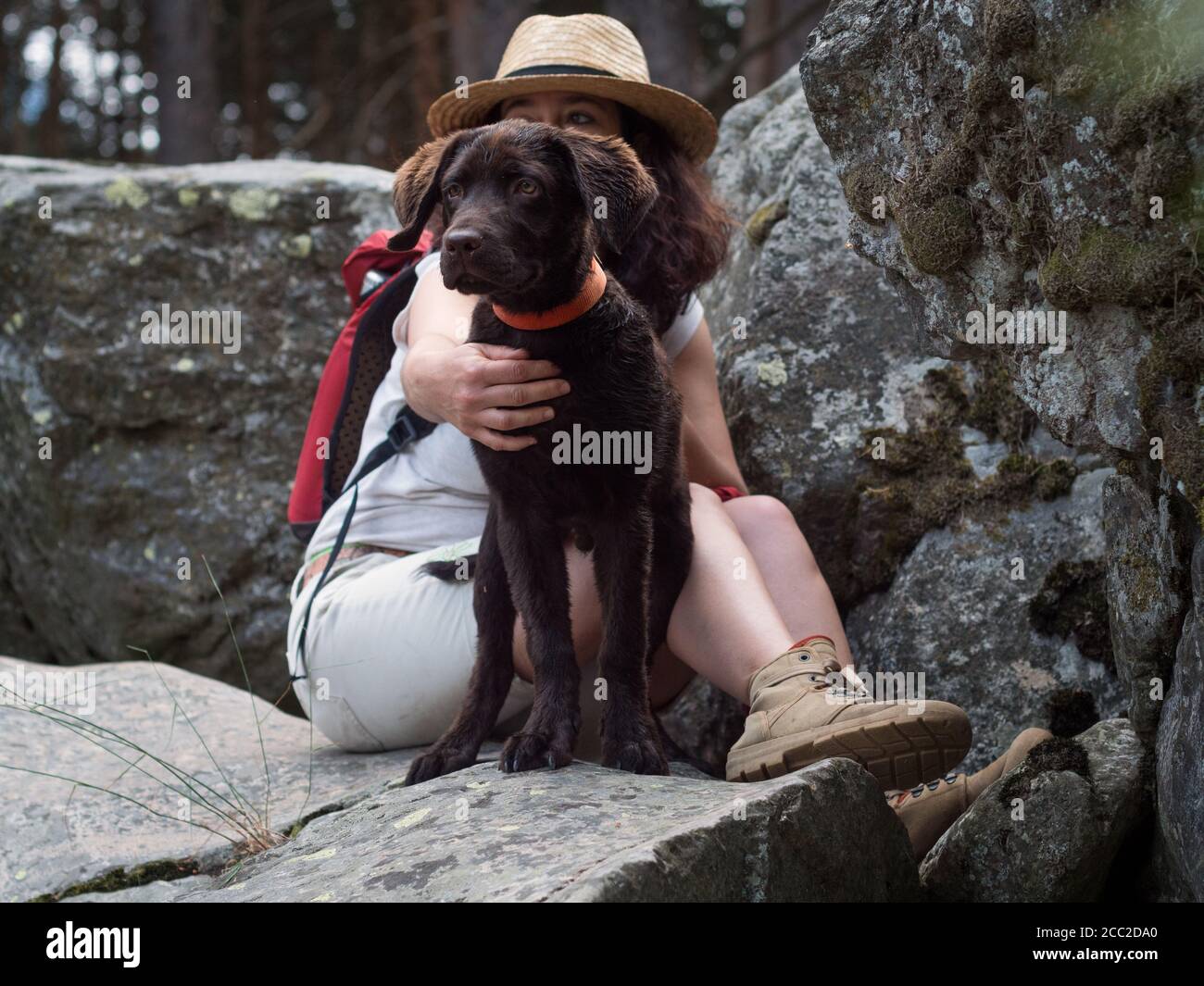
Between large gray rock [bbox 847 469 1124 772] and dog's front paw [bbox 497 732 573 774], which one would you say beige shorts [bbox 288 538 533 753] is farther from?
large gray rock [bbox 847 469 1124 772]

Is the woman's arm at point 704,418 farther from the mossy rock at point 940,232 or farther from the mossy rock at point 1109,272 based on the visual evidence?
the mossy rock at point 1109,272

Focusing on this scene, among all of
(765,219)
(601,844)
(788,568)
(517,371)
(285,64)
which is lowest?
(601,844)

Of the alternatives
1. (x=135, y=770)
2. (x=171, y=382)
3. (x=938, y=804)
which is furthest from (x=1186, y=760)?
(x=171, y=382)

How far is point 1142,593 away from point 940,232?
0.91 meters

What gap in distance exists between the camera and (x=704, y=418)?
396 centimetres

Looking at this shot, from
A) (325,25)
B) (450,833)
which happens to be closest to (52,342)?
(450,833)

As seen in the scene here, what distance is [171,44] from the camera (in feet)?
32.2

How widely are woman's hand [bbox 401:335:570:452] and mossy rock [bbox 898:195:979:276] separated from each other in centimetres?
85

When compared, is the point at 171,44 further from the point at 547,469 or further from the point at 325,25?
the point at 547,469

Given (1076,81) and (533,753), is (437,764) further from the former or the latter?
(1076,81)

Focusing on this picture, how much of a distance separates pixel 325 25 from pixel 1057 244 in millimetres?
12602

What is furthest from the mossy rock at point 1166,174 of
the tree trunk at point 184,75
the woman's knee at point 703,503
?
the tree trunk at point 184,75

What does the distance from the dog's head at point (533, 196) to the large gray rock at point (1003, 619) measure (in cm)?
162

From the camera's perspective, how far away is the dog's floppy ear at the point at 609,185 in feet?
9.60
